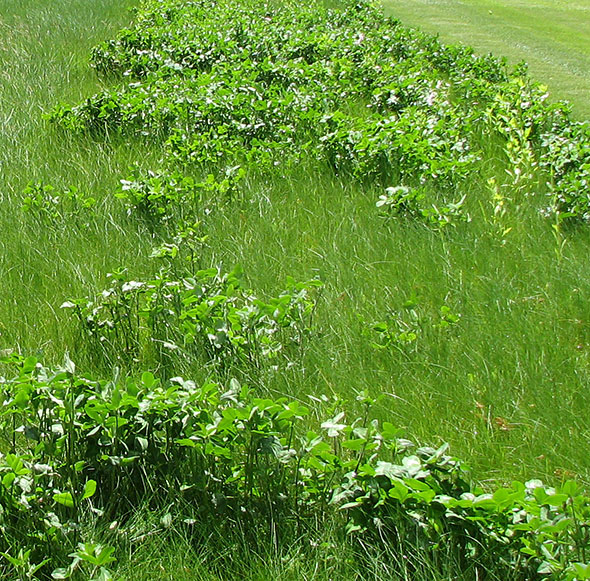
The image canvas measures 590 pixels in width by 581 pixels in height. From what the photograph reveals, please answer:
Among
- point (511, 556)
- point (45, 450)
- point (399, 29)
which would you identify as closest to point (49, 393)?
point (45, 450)

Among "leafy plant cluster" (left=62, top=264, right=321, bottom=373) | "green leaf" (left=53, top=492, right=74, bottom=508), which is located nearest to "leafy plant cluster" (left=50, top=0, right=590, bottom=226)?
"leafy plant cluster" (left=62, top=264, right=321, bottom=373)

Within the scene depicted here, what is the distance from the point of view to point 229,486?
2389 millimetres

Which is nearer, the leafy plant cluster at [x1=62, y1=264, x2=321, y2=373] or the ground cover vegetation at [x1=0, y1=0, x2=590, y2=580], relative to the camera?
the ground cover vegetation at [x1=0, y1=0, x2=590, y2=580]

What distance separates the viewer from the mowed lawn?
9.69 meters

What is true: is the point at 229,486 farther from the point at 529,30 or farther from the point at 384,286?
the point at 529,30

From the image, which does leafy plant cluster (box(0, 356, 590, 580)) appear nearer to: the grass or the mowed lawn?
the grass

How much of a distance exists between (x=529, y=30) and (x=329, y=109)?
28.0 feet

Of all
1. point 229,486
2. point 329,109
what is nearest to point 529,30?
point 329,109

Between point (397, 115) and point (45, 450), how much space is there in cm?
550

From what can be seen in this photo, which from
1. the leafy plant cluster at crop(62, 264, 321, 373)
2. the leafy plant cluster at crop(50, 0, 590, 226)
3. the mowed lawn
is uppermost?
the mowed lawn

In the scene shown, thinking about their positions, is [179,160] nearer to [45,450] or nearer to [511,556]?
[45,450]

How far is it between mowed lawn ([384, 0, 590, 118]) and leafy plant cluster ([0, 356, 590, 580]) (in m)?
6.66

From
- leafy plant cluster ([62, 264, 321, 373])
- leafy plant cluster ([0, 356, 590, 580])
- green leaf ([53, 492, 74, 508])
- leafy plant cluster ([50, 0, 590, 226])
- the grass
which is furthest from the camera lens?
leafy plant cluster ([50, 0, 590, 226])

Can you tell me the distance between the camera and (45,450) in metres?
2.25
